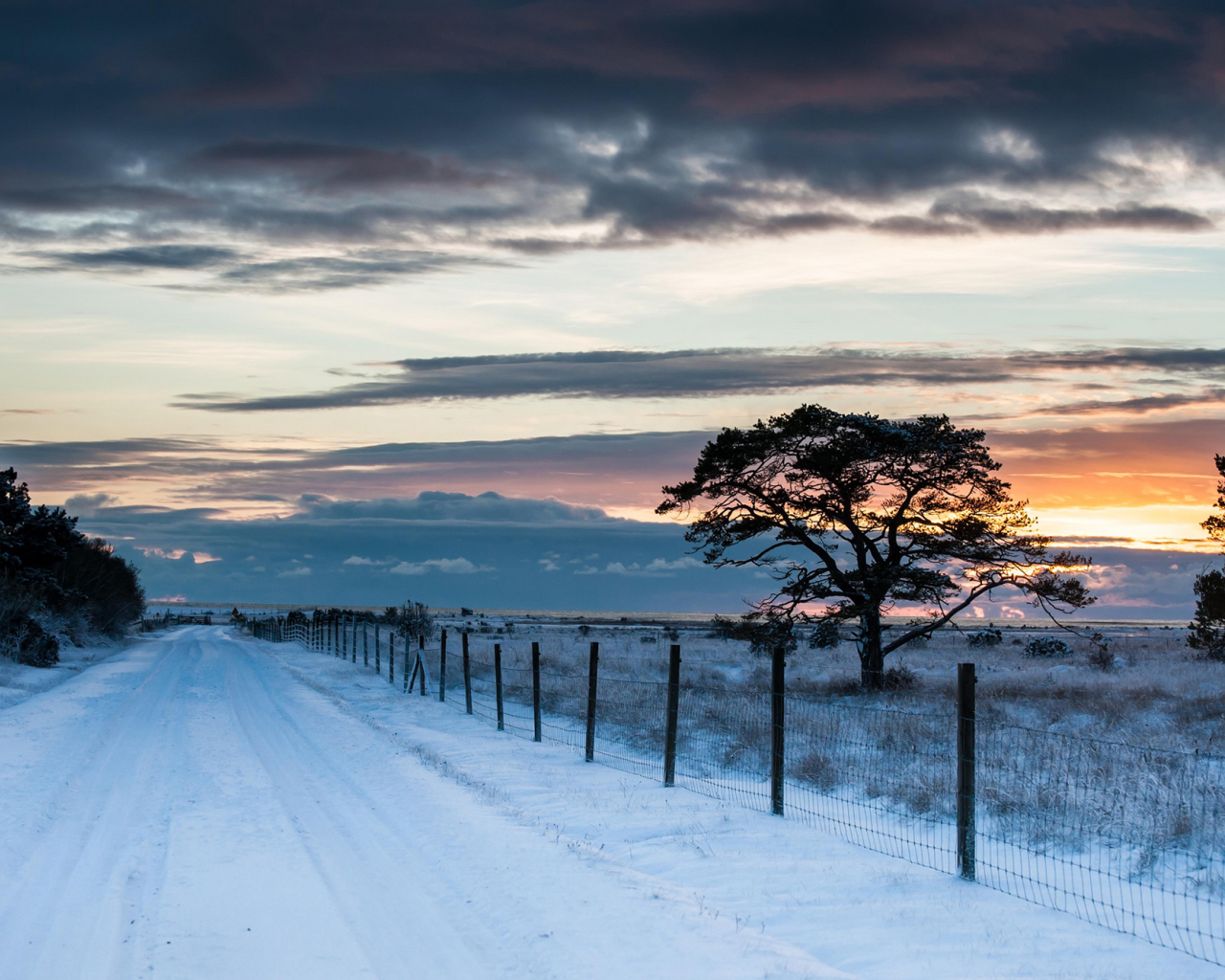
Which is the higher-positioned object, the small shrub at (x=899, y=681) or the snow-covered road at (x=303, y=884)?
the snow-covered road at (x=303, y=884)

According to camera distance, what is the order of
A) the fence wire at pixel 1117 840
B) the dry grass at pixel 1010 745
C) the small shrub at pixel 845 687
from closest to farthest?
the fence wire at pixel 1117 840
the dry grass at pixel 1010 745
the small shrub at pixel 845 687

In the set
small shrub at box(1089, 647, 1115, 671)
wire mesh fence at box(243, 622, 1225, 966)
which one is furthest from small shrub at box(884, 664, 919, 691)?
small shrub at box(1089, 647, 1115, 671)

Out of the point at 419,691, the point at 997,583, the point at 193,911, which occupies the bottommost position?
the point at 419,691

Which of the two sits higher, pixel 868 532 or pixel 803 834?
pixel 868 532

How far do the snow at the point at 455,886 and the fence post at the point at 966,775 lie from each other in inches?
9.6

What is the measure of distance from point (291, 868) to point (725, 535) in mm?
18246

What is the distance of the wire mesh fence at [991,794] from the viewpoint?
8.99m

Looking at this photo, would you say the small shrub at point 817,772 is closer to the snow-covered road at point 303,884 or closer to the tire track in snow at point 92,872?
the snow-covered road at point 303,884

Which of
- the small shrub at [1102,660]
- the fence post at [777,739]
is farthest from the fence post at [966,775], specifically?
the small shrub at [1102,660]

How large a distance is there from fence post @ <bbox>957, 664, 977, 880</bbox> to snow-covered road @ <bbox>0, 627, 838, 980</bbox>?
9.37 feet

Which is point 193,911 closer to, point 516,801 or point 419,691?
point 516,801

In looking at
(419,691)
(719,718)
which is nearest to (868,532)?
(719,718)

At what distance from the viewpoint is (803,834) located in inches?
422

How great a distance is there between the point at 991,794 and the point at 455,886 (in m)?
6.95
